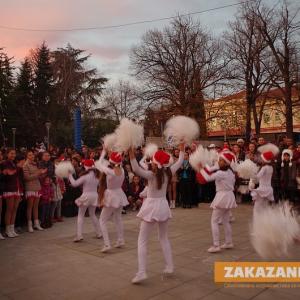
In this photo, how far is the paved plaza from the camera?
16.0ft

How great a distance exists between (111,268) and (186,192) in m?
7.15

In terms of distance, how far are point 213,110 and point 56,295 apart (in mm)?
29031

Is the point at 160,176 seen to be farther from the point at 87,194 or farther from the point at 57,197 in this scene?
the point at 57,197

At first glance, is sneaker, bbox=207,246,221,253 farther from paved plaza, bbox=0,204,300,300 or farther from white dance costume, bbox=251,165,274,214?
white dance costume, bbox=251,165,274,214

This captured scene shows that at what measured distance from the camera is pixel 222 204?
708cm

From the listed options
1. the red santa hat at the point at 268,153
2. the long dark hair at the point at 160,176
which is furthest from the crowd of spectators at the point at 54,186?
the long dark hair at the point at 160,176

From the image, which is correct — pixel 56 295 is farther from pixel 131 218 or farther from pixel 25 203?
pixel 131 218

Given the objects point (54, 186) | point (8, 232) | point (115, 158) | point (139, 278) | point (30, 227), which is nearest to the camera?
point (139, 278)

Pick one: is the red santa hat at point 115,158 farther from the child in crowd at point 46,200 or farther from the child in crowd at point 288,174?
the child in crowd at point 288,174

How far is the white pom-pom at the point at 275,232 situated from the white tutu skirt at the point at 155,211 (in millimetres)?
2291

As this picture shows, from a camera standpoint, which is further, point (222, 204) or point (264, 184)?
point (264, 184)

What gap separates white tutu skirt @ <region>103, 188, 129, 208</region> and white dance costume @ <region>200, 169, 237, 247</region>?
1788 mm

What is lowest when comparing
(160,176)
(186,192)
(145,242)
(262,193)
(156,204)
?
(145,242)

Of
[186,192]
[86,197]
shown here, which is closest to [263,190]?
[86,197]
